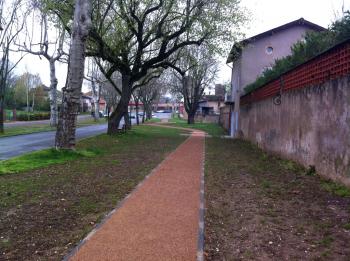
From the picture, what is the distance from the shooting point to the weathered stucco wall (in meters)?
8.03

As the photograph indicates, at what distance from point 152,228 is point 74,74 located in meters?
9.06

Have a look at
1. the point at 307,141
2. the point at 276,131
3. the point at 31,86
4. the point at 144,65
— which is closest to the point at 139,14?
the point at 144,65

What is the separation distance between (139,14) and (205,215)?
17.1 m

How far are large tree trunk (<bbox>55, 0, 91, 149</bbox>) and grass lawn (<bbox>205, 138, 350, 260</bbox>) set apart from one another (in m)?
5.40

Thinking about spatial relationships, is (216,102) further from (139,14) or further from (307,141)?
(307,141)

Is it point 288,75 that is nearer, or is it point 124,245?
point 124,245

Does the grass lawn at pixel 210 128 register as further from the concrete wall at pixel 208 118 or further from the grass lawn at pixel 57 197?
the grass lawn at pixel 57 197

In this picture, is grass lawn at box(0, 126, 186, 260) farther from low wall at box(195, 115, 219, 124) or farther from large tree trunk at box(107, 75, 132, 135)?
low wall at box(195, 115, 219, 124)

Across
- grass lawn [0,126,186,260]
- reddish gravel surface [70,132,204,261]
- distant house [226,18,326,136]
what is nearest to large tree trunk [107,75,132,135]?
distant house [226,18,326,136]

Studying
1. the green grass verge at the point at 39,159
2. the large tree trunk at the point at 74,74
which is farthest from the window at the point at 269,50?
the green grass verge at the point at 39,159

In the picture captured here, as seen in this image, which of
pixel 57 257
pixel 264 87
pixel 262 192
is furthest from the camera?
pixel 264 87

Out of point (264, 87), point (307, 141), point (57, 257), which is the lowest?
point (57, 257)

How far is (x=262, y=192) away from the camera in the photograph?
8.34 metres

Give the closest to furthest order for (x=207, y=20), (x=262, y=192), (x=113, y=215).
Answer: (x=113, y=215)
(x=262, y=192)
(x=207, y=20)
